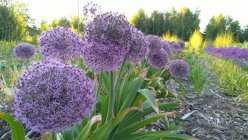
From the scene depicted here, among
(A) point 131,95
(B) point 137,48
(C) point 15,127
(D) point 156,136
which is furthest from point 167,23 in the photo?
(C) point 15,127

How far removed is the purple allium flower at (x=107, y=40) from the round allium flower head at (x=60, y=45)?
17 centimetres

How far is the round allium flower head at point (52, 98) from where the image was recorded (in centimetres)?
119

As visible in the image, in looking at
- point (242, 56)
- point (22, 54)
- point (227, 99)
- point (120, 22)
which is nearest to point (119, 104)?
point (120, 22)

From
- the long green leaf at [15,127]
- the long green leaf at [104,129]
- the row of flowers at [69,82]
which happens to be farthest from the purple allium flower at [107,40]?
the long green leaf at [15,127]

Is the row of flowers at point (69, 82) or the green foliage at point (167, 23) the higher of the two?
the green foliage at point (167, 23)

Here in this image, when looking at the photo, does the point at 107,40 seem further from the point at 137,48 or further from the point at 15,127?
the point at 15,127

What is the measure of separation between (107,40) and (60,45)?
37 centimetres

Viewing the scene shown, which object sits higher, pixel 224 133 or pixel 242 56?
pixel 242 56

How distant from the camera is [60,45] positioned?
187 cm

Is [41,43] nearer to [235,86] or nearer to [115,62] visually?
[115,62]

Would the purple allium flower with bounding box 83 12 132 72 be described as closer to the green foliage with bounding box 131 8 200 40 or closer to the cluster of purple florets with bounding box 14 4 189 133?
the cluster of purple florets with bounding box 14 4 189 133

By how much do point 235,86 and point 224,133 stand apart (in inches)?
110

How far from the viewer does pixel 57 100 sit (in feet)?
3.91

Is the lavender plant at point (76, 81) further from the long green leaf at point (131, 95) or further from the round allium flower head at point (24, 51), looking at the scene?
the round allium flower head at point (24, 51)
